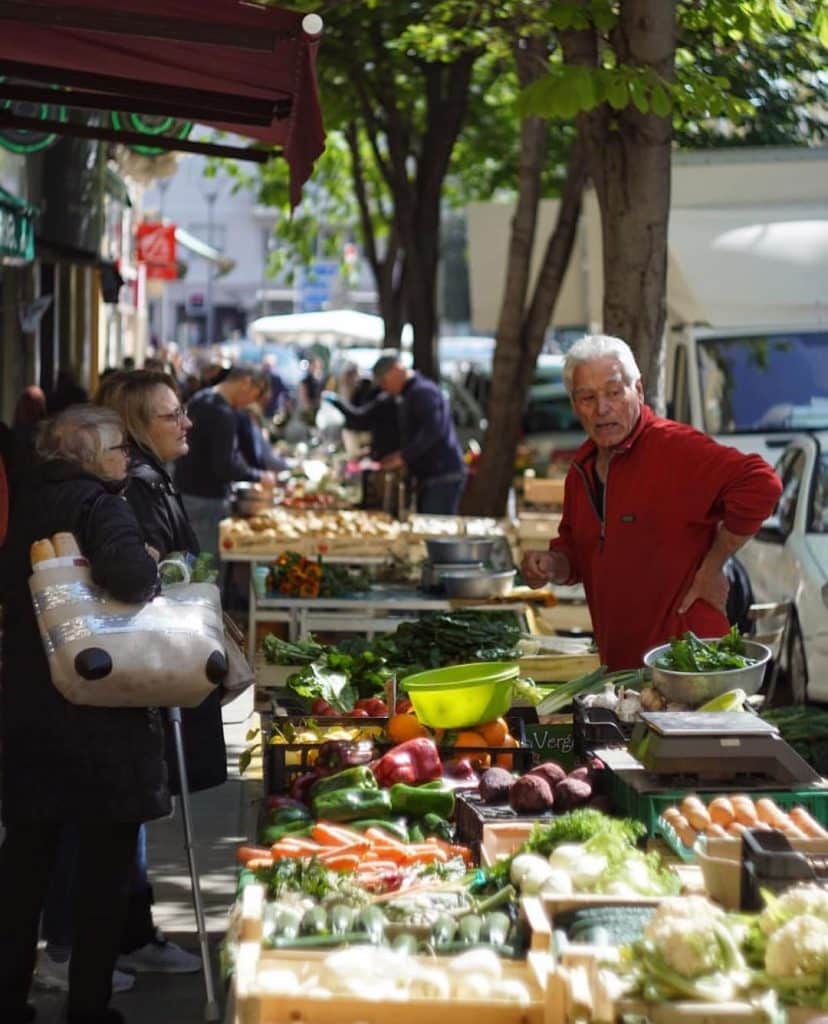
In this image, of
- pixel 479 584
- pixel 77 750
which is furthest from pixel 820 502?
pixel 77 750

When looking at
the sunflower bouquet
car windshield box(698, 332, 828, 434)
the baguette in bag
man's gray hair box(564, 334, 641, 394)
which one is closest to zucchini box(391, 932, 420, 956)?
the baguette in bag

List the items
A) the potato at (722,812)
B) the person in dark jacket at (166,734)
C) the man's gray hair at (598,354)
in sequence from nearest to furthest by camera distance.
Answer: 1. the potato at (722,812)
2. the person in dark jacket at (166,734)
3. the man's gray hair at (598,354)

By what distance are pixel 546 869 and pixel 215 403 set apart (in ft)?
31.8

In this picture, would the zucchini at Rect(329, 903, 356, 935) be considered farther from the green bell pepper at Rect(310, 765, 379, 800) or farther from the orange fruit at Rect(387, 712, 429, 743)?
the orange fruit at Rect(387, 712, 429, 743)

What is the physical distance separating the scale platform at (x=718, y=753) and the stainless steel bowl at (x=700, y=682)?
0.56 meters

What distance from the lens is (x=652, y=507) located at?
264 inches

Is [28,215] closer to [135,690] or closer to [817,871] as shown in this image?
[135,690]

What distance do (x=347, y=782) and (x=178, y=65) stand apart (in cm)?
347

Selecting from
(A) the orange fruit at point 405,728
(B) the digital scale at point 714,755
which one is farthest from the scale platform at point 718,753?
(A) the orange fruit at point 405,728

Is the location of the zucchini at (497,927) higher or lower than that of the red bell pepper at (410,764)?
lower

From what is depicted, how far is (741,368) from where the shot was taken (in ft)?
46.6

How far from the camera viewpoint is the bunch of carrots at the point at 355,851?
4.80m

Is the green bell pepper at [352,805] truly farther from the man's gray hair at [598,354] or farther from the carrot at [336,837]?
the man's gray hair at [598,354]

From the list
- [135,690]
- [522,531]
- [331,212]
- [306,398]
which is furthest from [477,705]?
[306,398]
